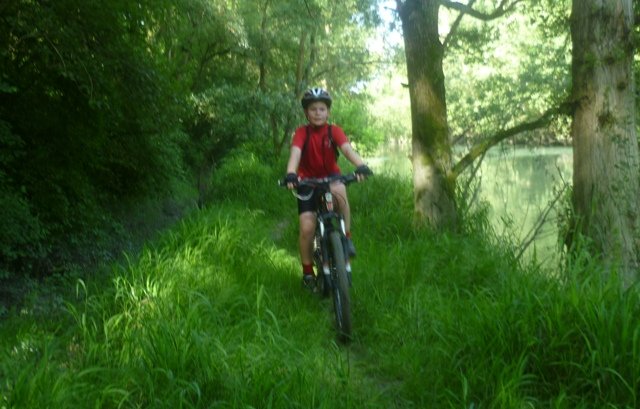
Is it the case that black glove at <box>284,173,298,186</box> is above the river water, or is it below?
above

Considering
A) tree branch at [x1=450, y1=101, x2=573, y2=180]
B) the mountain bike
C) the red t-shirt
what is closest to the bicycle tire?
the mountain bike

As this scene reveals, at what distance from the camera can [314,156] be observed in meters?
4.81

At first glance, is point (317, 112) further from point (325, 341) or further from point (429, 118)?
point (429, 118)

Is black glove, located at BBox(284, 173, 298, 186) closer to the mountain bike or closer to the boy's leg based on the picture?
the mountain bike

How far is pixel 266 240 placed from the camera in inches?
257

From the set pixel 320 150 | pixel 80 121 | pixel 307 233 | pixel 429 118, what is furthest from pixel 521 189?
pixel 80 121

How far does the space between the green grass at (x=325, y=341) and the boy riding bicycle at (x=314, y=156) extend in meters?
0.50

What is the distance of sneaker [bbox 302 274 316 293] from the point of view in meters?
4.77

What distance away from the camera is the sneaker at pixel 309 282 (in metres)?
4.77

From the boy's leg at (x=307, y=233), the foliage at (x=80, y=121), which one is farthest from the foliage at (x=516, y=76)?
the foliage at (x=80, y=121)

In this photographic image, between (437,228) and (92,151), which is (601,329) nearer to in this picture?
(437,228)

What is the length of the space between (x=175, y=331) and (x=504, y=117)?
6.52 meters

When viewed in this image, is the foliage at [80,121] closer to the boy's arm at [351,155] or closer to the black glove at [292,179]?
the black glove at [292,179]

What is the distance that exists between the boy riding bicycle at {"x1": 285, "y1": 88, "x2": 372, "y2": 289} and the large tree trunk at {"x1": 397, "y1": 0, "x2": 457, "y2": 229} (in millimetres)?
2133
